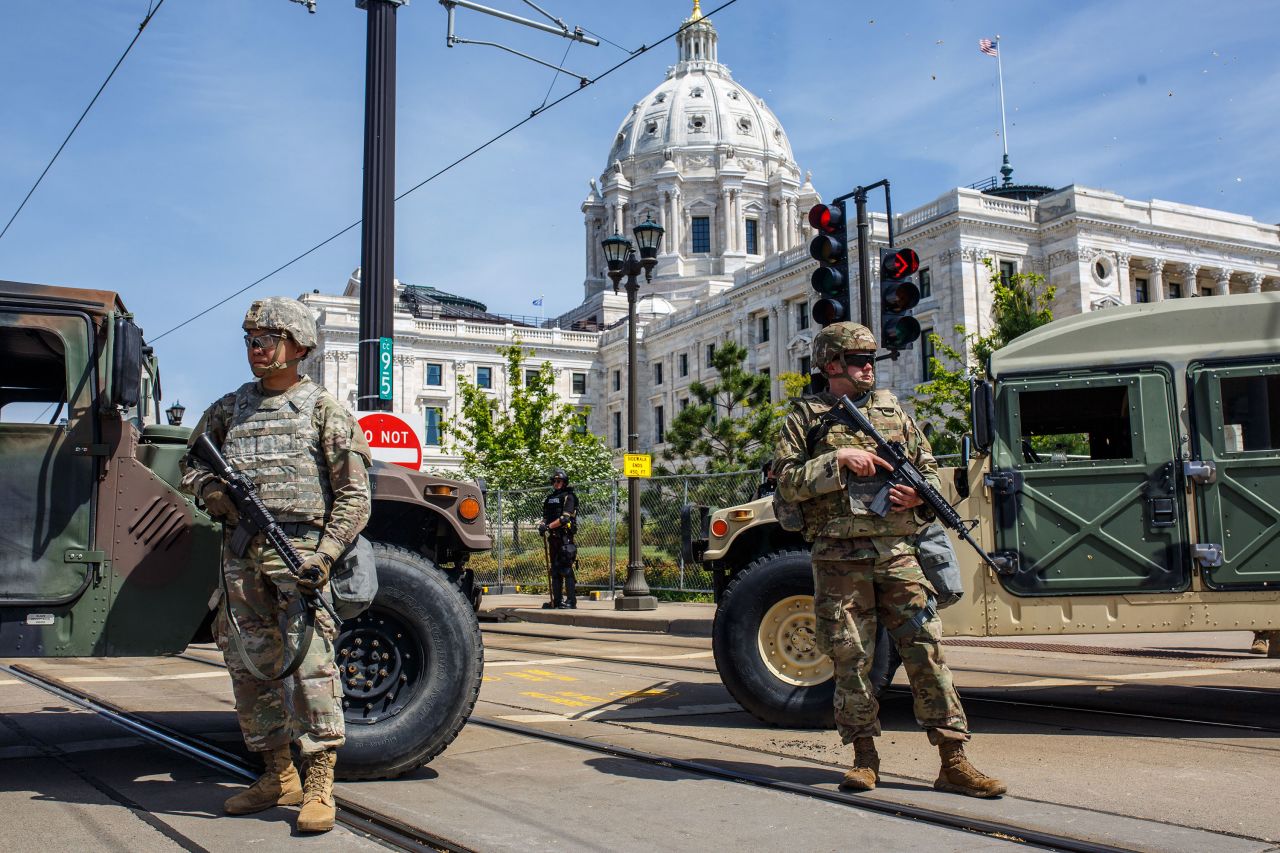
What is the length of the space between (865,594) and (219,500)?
2592 mm

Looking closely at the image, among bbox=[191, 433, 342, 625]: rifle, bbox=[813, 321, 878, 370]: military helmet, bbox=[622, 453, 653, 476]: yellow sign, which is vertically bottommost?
bbox=[191, 433, 342, 625]: rifle

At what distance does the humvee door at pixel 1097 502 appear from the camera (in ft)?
21.3

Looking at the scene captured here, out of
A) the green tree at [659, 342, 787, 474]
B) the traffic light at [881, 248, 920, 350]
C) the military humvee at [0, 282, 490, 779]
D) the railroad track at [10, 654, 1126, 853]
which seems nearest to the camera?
the railroad track at [10, 654, 1126, 853]

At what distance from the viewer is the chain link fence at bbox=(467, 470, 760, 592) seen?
1884 centimetres

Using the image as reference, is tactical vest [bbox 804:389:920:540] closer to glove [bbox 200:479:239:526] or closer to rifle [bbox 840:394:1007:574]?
rifle [bbox 840:394:1007:574]

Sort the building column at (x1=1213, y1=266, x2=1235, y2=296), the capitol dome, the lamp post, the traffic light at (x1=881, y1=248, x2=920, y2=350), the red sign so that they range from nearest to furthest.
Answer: the red sign → the traffic light at (x1=881, y1=248, x2=920, y2=350) → the lamp post → the building column at (x1=1213, y1=266, x2=1235, y2=296) → the capitol dome

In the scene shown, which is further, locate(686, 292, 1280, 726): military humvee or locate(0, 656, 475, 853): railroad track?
locate(686, 292, 1280, 726): military humvee

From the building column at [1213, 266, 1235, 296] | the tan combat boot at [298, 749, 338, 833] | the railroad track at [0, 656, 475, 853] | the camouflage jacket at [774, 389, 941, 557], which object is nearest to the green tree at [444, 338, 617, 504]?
the building column at [1213, 266, 1235, 296]

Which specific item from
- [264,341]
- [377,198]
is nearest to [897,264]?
[377,198]

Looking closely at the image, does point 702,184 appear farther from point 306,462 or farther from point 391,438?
point 306,462

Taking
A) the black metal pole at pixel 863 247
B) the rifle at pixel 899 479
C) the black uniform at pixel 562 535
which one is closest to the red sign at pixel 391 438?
the black metal pole at pixel 863 247

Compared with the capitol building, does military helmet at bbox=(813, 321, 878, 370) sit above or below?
below

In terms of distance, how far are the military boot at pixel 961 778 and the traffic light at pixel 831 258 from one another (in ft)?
18.6

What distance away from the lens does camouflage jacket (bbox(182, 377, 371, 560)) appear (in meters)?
4.45
